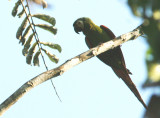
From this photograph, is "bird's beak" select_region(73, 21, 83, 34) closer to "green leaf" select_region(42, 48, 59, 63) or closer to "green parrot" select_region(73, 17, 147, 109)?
"green parrot" select_region(73, 17, 147, 109)

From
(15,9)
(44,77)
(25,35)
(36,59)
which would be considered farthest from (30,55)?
(44,77)

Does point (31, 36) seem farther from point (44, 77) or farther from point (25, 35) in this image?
point (44, 77)

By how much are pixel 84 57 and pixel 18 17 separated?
162 cm

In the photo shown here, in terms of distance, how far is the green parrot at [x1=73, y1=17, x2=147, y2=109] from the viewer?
464cm

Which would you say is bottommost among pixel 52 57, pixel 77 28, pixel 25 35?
pixel 52 57

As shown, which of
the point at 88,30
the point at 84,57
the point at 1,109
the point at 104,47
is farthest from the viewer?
the point at 88,30

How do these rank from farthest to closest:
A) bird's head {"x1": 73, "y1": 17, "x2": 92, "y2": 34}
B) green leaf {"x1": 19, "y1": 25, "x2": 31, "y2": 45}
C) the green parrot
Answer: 1. bird's head {"x1": 73, "y1": 17, "x2": 92, "y2": 34}
2. the green parrot
3. green leaf {"x1": 19, "y1": 25, "x2": 31, "y2": 45}

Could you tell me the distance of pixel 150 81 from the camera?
2.54 ft

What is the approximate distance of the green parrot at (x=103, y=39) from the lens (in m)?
4.64

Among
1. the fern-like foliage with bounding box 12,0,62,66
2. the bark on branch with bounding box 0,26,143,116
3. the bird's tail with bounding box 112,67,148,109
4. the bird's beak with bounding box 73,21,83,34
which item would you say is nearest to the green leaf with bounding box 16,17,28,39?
the fern-like foliage with bounding box 12,0,62,66

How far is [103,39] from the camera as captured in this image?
4.71 metres

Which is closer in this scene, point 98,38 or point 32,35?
point 32,35

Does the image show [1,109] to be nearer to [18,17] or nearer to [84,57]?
[84,57]

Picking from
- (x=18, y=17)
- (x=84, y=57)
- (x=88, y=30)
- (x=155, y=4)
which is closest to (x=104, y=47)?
(x=84, y=57)
